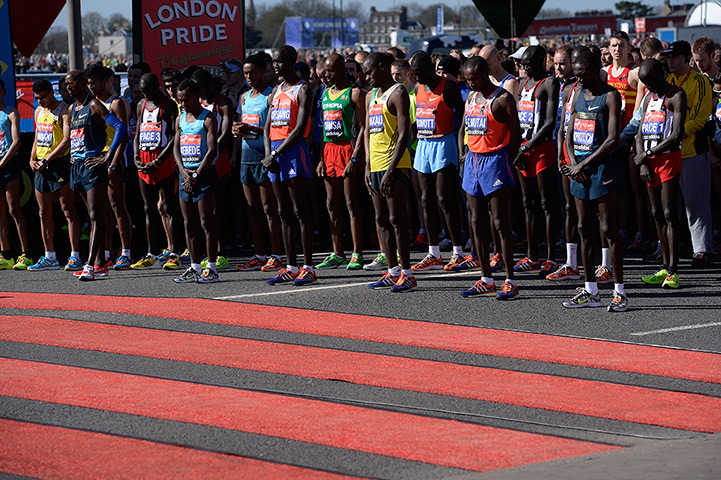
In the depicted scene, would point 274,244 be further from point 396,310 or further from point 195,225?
point 396,310

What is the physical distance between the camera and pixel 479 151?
9.52 m

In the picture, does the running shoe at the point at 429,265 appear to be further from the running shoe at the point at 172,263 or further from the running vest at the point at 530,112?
the running shoe at the point at 172,263

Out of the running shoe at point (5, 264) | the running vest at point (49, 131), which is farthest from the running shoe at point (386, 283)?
the running shoe at point (5, 264)

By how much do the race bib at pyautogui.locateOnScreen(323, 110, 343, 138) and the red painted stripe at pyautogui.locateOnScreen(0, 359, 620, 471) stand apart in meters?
4.80

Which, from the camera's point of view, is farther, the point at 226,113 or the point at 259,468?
the point at 226,113

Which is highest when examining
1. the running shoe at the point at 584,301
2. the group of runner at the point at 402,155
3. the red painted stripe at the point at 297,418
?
the group of runner at the point at 402,155

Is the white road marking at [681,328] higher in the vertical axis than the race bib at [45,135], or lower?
lower

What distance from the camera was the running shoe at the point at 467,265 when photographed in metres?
11.2

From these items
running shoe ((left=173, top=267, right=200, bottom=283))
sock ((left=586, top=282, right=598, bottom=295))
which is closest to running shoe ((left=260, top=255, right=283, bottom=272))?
running shoe ((left=173, top=267, right=200, bottom=283))

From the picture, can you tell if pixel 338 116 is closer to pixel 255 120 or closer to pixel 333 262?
pixel 255 120

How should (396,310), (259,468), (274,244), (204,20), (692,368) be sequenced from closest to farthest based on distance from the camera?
(259,468)
(692,368)
(396,310)
(274,244)
(204,20)

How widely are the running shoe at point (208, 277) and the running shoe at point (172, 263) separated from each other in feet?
3.43

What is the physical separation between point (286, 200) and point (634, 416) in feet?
17.7

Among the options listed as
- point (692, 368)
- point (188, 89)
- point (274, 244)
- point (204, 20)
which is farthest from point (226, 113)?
point (692, 368)
